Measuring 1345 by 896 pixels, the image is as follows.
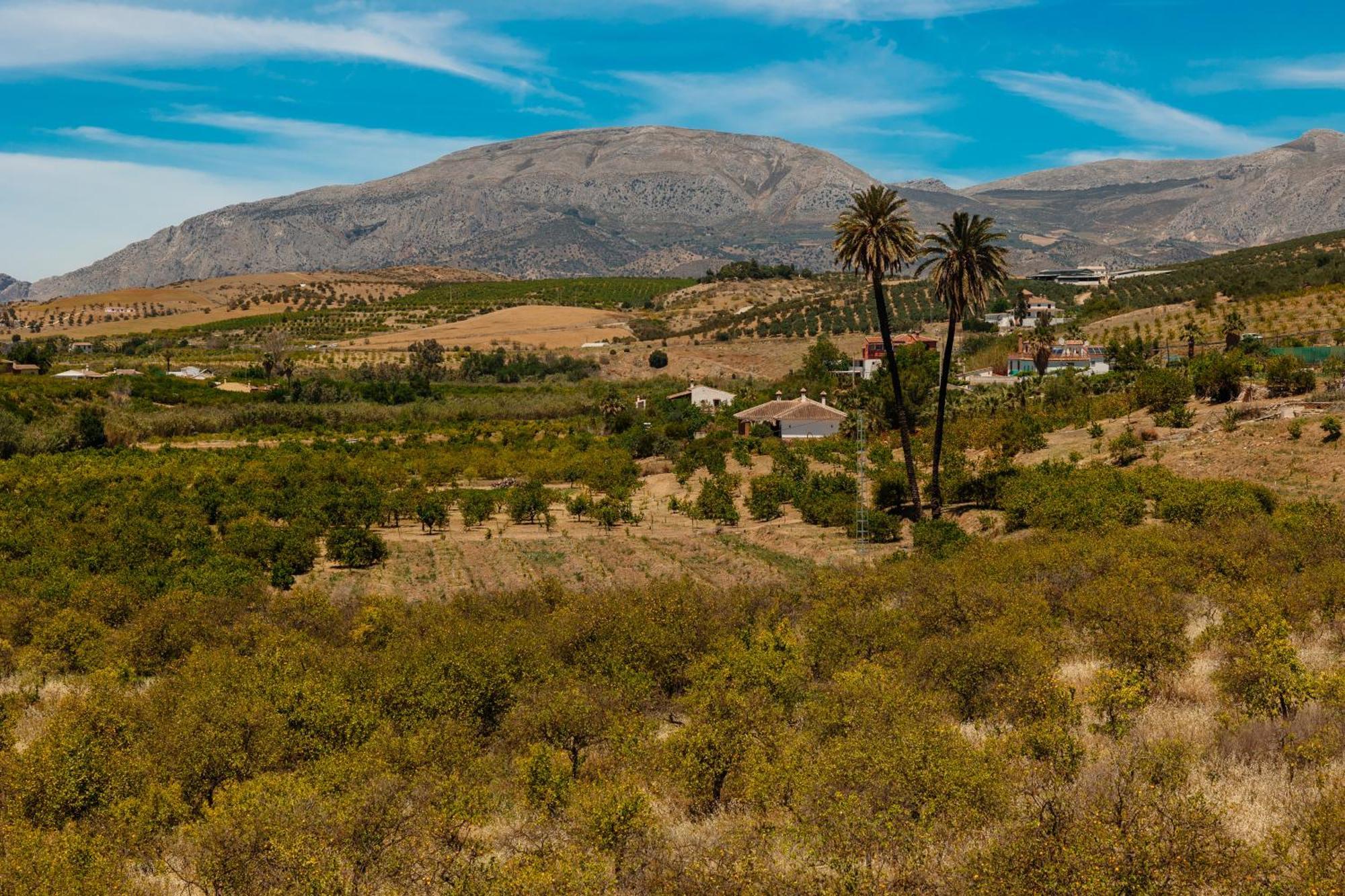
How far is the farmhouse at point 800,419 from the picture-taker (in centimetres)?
6656

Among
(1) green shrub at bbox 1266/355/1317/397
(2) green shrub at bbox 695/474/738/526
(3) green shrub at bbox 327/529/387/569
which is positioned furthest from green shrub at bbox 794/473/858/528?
(1) green shrub at bbox 1266/355/1317/397

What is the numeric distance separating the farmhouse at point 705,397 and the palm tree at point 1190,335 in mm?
35306

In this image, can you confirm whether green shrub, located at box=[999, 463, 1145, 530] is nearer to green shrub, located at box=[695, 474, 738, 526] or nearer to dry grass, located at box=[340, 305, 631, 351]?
green shrub, located at box=[695, 474, 738, 526]

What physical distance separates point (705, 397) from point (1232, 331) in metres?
41.4

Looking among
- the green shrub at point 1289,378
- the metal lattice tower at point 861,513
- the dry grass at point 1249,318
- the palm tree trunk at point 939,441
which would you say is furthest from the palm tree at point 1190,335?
the palm tree trunk at point 939,441

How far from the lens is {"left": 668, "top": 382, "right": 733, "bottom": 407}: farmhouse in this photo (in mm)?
81938

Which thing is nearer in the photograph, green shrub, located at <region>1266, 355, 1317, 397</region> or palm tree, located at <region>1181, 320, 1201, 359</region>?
green shrub, located at <region>1266, 355, 1317, 397</region>

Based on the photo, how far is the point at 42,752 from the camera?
12711 millimetres

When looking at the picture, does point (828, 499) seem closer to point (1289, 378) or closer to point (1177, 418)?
point (1177, 418)

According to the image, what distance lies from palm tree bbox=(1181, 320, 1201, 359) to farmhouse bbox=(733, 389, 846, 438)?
2220 centimetres

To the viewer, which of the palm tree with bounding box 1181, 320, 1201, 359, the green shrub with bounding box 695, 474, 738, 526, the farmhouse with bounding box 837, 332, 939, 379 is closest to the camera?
the green shrub with bounding box 695, 474, 738, 526

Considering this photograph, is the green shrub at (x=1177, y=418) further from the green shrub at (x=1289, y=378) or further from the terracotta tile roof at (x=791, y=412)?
the terracotta tile roof at (x=791, y=412)

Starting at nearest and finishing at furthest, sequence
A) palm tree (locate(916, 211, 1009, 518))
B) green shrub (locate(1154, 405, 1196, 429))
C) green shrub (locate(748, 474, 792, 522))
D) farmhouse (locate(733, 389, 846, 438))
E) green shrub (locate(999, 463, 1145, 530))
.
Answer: green shrub (locate(999, 463, 1145, 530)) < palm tree (locate(916, 211, 1009, 518)) < green shrub (locate(1154, 405, 1196, 429)) < green shrub (locate(748, 474, 792, 522)) < farmhouse (locate(733, 389, 846, 438))

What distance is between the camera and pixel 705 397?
83.0 metres
